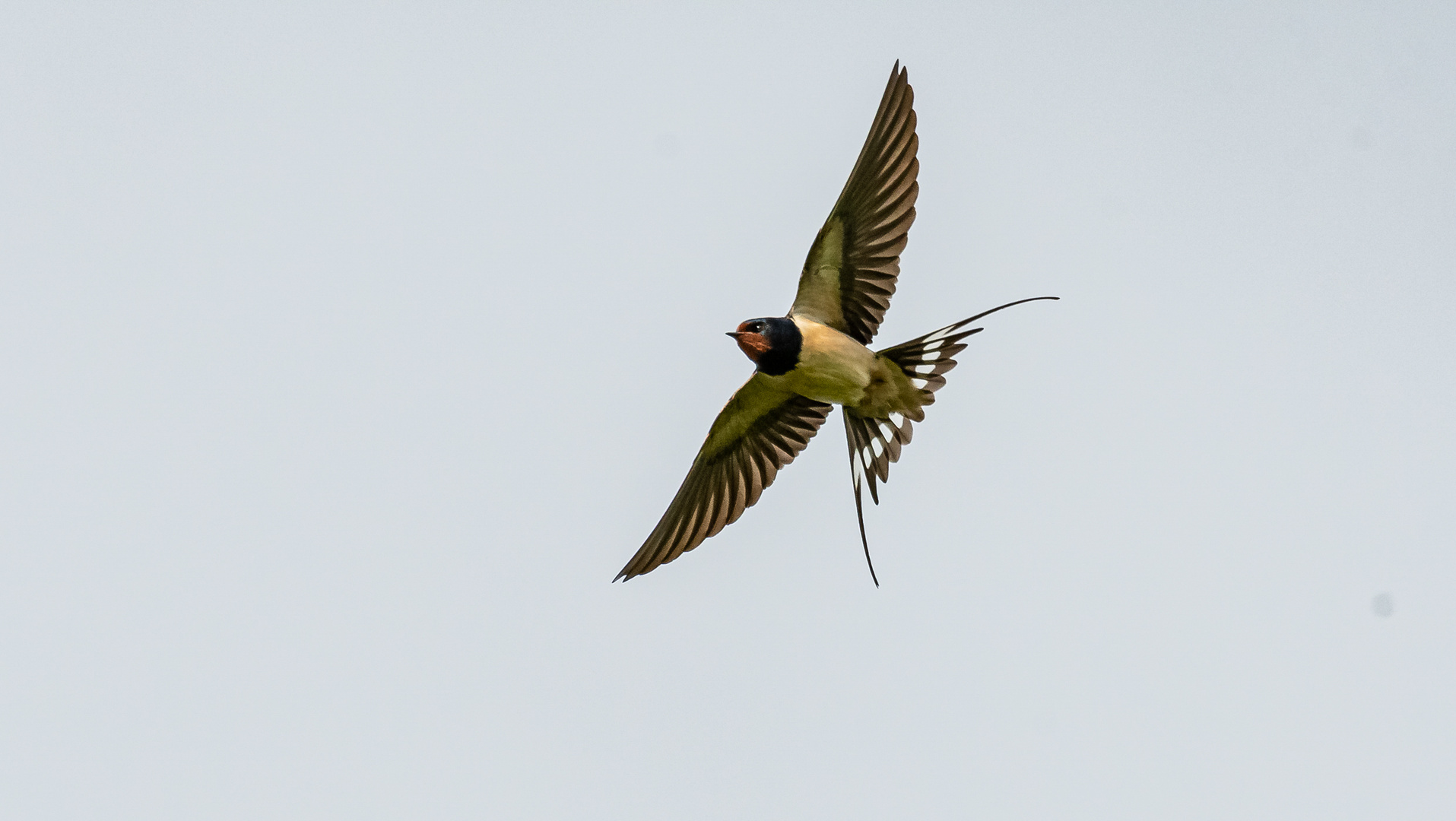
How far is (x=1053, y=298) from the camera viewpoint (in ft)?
16.8

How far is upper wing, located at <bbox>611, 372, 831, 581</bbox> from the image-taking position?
7.27 meters

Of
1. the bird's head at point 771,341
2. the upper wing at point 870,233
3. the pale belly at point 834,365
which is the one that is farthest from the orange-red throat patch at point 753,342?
the upper wing at point 870,233

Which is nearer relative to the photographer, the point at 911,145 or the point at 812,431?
the point at 911,145

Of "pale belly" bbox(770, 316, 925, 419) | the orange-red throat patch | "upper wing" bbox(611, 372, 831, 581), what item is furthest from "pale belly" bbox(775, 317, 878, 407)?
"upper wing" bbox(611, 372, 831, 581)

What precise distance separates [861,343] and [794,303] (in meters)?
0.39

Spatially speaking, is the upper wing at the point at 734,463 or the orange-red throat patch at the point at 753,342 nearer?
the orange-red throat patch at the point at 753,342

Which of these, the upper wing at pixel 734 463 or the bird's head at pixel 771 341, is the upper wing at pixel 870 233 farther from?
the upper wing at pixel 734 463

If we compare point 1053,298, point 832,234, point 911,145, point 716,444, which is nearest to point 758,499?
point 716,444

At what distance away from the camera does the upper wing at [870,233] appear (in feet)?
21.8

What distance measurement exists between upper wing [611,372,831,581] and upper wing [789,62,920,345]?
53 centimetres

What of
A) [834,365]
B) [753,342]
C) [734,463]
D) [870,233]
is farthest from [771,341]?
[734,463]

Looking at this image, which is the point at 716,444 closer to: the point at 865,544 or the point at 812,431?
the point at 812,431

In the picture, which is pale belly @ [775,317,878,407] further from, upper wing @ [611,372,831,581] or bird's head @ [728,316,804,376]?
upper wing @ [611,372,831,581]

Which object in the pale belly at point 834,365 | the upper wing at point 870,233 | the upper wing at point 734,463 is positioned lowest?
the upper wing at point 734,463
